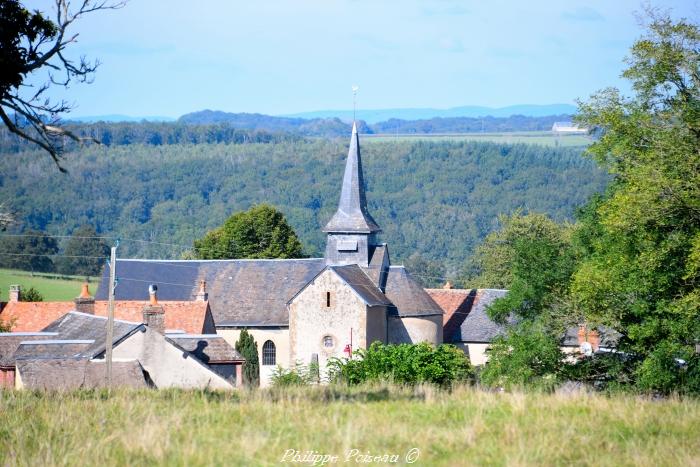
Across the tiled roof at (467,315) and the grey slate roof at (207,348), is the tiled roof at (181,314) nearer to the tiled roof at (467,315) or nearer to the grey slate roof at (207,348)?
the grey slate roof at (207,348)

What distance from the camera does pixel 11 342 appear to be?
109ft

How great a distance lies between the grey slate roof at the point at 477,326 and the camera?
55.8 meters

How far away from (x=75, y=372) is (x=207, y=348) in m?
6.83

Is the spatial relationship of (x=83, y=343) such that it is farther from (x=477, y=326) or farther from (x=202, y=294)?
(x=477, y=326)

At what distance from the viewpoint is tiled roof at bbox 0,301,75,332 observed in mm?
48344

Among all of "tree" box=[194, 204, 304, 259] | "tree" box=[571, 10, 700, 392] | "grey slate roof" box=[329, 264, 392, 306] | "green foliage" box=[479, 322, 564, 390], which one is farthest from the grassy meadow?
"tree" box=[194, 204, 304, 259]

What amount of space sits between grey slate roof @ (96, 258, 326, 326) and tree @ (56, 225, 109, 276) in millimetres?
57334

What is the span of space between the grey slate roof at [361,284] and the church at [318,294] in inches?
2.6

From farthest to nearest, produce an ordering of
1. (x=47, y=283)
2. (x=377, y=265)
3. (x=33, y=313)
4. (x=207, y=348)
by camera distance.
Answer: (x=47, y=283) < (x=377, y=265) < (x=33, y=313) < (x=207, y=348)

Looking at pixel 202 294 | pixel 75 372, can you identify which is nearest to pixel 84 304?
pixel 202 294

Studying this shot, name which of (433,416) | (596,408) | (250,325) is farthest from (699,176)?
(250,325)

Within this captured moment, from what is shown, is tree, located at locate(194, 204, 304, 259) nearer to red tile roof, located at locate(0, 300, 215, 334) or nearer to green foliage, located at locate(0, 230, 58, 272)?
red tile roof, located at locate(0, 300, 215, 334)

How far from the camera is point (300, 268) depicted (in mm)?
57562

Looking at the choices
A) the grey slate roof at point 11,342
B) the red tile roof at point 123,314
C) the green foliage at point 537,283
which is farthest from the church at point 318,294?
the green foliage at point 537,283
